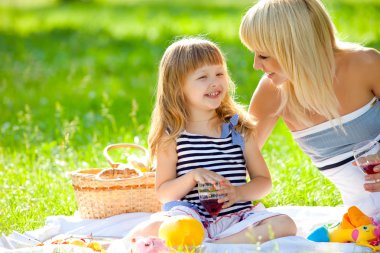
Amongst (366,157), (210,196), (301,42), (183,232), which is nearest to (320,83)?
(301,42)

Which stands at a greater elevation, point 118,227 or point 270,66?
point 270,66

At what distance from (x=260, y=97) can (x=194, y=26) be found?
8.84 meters

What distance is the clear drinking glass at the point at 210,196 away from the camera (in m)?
4.06

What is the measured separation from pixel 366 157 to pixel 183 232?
1.01 metres

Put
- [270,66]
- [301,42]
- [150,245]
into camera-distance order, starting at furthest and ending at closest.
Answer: [270,66] → [301,42] → [150,245]

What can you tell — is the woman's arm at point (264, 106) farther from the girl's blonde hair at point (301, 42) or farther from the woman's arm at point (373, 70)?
the woman's arm at point (373, 70)

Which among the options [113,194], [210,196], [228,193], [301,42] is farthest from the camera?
[113,194]

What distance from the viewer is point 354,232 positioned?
4.15 meters

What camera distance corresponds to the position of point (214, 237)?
4.34m

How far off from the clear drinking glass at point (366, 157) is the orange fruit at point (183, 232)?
888 mm

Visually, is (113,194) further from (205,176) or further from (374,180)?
(374,180)

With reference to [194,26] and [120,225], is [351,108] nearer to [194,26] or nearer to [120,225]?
[120,225]

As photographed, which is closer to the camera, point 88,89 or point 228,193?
point 228,193

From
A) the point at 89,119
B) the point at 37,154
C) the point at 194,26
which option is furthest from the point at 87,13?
the point at 37,154
